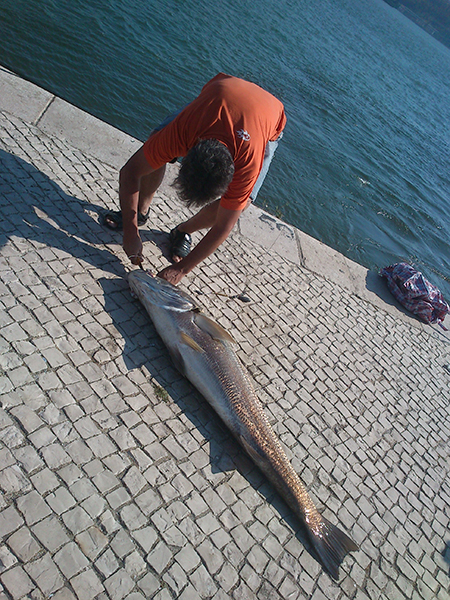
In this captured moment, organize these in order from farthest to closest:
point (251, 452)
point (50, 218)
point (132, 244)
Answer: point (50, 218) < point (132, 244) < point (251, 452)

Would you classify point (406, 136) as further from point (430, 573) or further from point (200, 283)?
point (430, 573)

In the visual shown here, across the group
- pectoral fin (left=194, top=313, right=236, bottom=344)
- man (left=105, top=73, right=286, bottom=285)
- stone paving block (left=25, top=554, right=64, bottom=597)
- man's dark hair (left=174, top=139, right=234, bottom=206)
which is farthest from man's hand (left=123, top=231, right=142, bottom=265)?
stone paving block (left=25, top=554, right=64, bottom=597)

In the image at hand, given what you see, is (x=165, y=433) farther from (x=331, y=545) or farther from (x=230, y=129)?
(x=230, y=129)

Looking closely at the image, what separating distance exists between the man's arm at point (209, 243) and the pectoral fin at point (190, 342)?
2.50 feet

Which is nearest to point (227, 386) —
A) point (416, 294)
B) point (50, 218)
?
point (50, 218)

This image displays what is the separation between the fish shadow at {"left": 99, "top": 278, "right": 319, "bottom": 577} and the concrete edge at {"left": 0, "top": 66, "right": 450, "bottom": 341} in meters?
2.70

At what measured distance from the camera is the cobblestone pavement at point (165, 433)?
2.95 meters

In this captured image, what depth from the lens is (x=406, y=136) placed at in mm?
20109

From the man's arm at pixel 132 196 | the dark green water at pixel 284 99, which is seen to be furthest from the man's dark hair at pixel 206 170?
the dark green water at pixel 284 99

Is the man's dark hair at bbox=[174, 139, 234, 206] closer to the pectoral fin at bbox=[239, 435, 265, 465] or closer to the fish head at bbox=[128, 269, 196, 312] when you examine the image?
the fish head at bbox=[128, 269, 196, 312]

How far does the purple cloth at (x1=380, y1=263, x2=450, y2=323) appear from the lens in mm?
7484

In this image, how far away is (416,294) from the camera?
748cm

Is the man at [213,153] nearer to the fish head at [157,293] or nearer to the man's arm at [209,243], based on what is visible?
the man's arm at [209,243]

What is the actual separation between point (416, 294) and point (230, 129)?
5168mm
